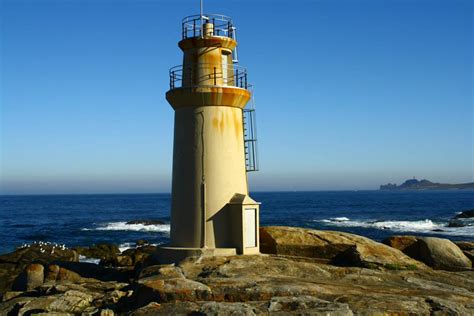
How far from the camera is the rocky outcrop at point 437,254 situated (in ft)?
58.3

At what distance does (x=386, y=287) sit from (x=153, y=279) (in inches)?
228

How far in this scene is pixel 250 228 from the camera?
18312 mm

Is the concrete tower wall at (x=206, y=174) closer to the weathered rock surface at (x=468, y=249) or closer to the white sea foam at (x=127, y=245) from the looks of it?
the weathered rock surface at (x=468, y=249)

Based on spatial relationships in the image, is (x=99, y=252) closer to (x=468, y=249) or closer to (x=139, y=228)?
(x=468, y=249)

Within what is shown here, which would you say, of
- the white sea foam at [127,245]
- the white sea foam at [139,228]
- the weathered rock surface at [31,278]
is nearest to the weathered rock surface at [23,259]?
the weathered rock surface at [31,278]

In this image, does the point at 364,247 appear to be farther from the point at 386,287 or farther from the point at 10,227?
the point at 10,227

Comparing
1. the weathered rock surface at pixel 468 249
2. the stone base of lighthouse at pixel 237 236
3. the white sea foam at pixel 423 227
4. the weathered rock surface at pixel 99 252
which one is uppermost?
the stone base of lighthouse at pixel 237 236

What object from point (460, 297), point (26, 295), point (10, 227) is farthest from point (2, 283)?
point (10, 227)

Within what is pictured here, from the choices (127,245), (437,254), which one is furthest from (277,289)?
(127,245)

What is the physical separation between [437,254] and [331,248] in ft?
11.4

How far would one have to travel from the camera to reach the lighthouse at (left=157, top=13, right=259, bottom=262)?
1823 cm

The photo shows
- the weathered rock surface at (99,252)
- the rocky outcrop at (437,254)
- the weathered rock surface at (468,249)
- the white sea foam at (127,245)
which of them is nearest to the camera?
the rocky outcrop at (437,254)

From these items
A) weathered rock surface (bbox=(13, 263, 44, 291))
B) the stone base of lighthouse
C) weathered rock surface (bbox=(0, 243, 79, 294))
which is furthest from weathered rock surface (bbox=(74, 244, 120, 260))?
the stone base of lighthouse

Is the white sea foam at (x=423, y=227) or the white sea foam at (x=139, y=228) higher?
the white sea foam at (x=139, y=228)
